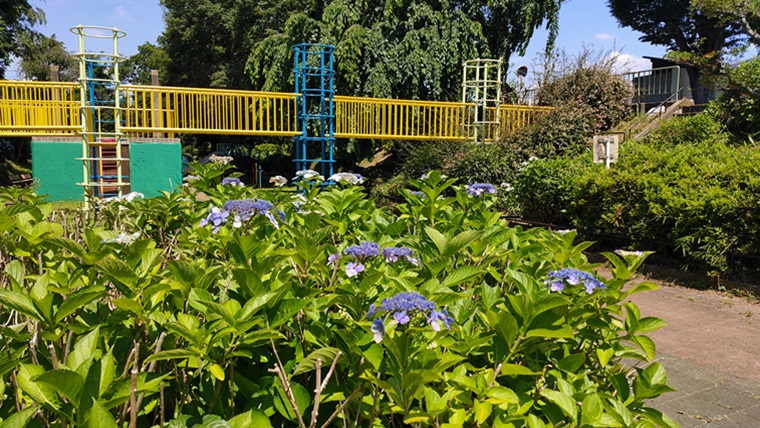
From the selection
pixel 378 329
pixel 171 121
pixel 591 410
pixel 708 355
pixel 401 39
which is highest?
pixel 401 39

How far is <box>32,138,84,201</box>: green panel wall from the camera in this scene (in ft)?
53.4

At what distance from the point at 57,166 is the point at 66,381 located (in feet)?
56.4

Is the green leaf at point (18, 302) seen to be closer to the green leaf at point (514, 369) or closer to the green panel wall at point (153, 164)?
the green leaf at point (514, 369)

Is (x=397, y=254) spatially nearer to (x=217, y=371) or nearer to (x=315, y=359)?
(x=315, y=359)

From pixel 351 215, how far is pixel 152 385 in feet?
5.98

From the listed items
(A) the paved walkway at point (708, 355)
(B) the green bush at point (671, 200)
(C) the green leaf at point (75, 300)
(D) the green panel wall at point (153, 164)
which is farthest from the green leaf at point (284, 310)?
Result: (D) the green panel wall at point (153, 164)

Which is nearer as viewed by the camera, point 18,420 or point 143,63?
point 18,420

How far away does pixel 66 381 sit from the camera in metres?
1.23

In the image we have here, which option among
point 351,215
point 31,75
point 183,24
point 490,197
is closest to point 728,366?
point 490,197

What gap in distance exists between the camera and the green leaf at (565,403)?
1.56 m

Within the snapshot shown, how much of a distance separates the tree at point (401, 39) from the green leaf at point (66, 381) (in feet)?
62.0

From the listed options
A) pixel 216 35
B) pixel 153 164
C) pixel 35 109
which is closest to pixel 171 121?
pixel 153 164

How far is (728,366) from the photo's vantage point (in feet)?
15.7

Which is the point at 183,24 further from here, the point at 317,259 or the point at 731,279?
the point at 317,259
